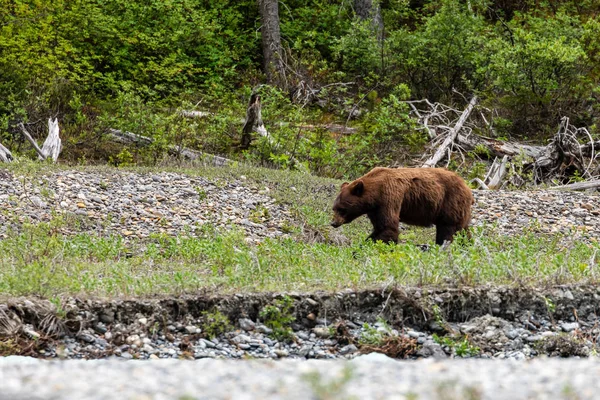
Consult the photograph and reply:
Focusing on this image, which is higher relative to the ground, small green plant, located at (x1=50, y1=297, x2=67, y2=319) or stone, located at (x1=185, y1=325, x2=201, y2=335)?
small green plant, located at (x1=50, y1=297, x2=67, y2=319)

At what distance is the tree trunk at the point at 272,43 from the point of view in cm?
2116

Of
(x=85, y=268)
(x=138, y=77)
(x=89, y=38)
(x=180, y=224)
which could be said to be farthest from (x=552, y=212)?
(x=89, y=38)

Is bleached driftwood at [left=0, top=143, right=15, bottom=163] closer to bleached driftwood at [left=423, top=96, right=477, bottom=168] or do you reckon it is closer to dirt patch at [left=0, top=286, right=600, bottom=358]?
bleached driftwood at [left=423, top=96, right=477, bottom=168]

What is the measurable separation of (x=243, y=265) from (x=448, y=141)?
10259 mm

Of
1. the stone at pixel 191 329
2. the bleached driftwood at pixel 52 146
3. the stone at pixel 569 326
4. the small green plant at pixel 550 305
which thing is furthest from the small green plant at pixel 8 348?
the bleached driftwood at pixel 52 146

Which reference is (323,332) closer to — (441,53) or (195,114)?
(195,114)

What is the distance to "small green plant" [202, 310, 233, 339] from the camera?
21.9ft

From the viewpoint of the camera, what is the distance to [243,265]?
305 inches

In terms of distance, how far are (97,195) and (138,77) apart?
8.90 m

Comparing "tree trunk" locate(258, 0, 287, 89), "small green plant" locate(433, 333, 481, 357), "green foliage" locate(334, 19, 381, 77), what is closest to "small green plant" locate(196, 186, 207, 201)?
"small green plant" locate(433, 333, 481, 357)

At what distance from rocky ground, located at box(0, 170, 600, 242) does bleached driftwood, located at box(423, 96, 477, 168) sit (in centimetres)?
291

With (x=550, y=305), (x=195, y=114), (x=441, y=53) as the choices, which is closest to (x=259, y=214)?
(x=550, y=305)

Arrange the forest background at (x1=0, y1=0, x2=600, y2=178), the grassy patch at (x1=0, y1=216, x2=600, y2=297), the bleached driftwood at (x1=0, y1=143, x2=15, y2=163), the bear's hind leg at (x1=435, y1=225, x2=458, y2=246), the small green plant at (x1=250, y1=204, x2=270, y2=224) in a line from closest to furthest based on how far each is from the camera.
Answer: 1. the grassy patch at (x1=0, y1=216, x2=600, y2=297)
2. the bear's hind leg at (x1=435, y1=225, x2=458, y2=246)
3. the small green plant at (x1=250, y1=204, x2=270, y2=224)
4. the bleached driftwood at (x1=0, y1=143, x2=15, y2=163)
5. the forest background at (x1=0, y1=0, x2=600, y2=178)

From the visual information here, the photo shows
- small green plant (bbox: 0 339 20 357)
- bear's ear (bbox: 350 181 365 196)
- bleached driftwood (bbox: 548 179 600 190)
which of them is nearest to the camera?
small green plant (bbox: 0 339 20 357)
